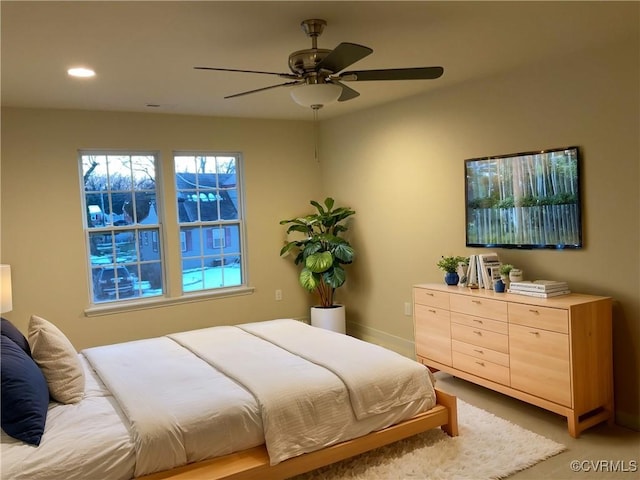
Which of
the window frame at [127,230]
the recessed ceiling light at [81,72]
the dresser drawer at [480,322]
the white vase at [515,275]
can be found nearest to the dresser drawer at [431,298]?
the dresser drawer at [480,322]

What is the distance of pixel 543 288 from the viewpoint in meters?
3.39

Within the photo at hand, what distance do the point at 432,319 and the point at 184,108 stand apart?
3.02m

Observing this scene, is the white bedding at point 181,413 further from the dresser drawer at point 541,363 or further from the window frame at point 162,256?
the window frame at point 162,256

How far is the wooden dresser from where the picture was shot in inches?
124

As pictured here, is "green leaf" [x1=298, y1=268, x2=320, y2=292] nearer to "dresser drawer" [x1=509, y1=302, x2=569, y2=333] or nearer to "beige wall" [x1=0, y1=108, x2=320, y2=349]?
"beige wall" [x1=0, y1=108, x2=320, y2=349]

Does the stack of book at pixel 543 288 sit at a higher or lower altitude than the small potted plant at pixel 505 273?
lower

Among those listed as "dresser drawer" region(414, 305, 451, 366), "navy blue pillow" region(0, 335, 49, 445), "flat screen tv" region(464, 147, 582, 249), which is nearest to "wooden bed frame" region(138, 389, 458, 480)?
"navy blue pillow" region(0, 335, 49, 445)

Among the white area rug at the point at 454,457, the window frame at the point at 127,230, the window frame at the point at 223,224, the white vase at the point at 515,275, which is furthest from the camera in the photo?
the window frame at the point at 223,224

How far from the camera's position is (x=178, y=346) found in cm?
362

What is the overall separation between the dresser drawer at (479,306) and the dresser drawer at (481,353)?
25 cm

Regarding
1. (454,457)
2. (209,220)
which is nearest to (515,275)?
(454,457)

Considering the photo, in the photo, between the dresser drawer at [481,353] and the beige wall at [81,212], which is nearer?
the dresser drawer at [481,353]

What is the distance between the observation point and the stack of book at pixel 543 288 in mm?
3395

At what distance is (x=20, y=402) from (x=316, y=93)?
205 centimetres
